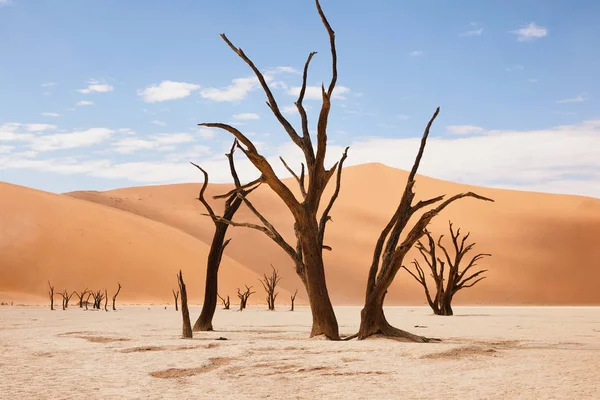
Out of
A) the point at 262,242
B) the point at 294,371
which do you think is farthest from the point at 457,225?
the point at 294,371

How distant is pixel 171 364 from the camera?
7758 millimetres

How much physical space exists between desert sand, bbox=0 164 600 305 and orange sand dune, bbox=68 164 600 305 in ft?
0.31

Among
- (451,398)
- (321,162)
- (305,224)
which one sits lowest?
(451,398)

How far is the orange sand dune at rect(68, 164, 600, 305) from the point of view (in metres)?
52.5

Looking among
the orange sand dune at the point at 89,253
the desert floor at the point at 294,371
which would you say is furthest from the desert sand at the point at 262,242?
the desert floor at the point at 294,371

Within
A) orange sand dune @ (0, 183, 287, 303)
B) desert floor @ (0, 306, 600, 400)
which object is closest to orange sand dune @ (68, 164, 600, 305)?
orange sand dune @ (0, 183, 287, 303)

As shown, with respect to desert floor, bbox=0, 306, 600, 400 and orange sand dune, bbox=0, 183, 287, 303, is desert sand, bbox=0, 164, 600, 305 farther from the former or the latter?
desert floor, bbox=0, 306, 600, 400

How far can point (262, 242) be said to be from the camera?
5794 cm

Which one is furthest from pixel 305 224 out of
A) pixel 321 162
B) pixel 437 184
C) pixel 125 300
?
pixel 437 184

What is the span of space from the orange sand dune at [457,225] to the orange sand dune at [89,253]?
4.64 ft

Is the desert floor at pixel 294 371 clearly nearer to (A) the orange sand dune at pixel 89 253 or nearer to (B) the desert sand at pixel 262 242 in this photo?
(B) the desert sand at pixel 262 242

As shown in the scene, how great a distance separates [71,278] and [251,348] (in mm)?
33928

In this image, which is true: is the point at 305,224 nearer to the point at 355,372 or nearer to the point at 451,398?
the point at 355,372

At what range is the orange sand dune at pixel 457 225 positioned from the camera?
52.5 m
